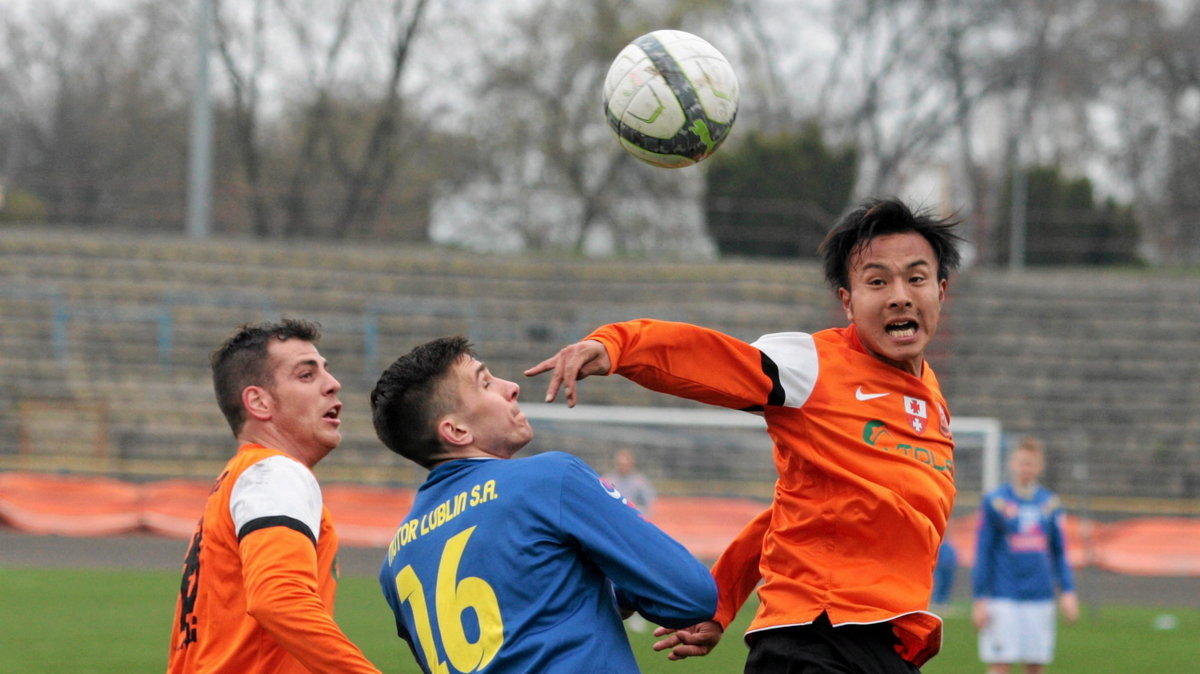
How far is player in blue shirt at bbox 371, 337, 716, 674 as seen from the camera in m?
2.82

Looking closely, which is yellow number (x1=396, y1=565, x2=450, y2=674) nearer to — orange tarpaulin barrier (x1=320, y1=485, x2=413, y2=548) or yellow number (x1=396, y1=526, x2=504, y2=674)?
yellow number (x1=396, y1=526, x2=504, y2=674)

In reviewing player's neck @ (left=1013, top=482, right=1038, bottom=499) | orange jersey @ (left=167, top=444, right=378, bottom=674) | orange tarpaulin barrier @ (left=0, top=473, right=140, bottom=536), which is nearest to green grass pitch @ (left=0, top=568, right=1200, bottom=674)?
player's neck @ (left=1013, top=482, right=1038, bottom=499)

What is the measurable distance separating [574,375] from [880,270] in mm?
1036

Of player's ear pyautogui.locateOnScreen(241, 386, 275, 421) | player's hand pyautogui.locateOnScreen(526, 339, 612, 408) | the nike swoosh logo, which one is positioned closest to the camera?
player's hand pyautogui.locateOnScreen(526, 339, 612, 408)

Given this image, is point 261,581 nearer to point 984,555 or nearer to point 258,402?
point 258,402

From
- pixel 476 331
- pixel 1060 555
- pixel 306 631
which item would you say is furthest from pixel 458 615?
pixel 476 331

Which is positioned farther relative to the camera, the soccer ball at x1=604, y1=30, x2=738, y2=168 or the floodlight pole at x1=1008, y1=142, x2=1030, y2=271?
the floodlight pole at x1=1008, y1=142, x2=1030, y2=271

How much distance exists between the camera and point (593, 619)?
289 centimetres

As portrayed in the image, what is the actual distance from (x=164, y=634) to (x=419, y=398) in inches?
299

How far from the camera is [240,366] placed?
371 centimetres

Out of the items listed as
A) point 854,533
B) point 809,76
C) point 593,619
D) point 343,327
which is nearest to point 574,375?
point 593,619

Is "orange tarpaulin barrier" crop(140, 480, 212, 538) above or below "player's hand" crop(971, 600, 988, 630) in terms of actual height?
below

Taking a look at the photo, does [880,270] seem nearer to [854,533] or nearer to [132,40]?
[854,533]

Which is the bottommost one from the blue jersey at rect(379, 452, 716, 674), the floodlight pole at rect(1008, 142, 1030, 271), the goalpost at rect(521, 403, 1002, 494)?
the goalpost at rect(521, 403, 1002, 494)
